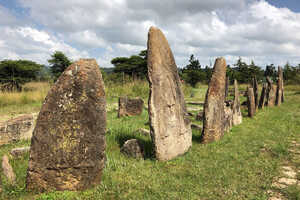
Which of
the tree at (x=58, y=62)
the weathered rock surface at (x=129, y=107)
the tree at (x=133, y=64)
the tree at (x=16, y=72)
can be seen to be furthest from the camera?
the tree at (x=133, y=64)

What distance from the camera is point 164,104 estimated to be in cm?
480

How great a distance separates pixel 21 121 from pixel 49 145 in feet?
13.1

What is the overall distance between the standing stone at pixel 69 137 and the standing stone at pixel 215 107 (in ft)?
11.8

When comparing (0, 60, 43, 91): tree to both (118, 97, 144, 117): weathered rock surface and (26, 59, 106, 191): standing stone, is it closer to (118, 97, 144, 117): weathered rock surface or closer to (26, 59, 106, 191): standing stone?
(118, 97, 144, 117): weathered rock surface

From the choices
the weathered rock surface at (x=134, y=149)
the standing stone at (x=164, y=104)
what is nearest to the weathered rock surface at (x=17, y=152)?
the weathered rock surface at (x=134, y=149)

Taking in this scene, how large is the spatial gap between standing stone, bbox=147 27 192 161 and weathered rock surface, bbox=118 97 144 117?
5500 millimetres

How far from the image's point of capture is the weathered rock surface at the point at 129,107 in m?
10.4

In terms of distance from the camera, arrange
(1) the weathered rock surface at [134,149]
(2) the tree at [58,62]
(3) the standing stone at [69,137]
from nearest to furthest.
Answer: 1. (3) the standing stone at [69,137]
2. (1) the weathered rock surface at [134,149]
3. (2) the tree at [58,62]

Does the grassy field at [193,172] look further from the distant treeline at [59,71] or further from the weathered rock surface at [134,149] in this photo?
the distant treeline at [59,71]

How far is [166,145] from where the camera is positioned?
472 cm

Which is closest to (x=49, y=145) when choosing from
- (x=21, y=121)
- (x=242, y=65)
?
(x=21, y=121)

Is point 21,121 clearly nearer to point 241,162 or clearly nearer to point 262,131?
point 241,162

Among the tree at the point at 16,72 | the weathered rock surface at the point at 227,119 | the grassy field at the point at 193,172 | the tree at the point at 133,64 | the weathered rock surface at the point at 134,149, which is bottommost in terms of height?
the grassy field at the point at 193,172

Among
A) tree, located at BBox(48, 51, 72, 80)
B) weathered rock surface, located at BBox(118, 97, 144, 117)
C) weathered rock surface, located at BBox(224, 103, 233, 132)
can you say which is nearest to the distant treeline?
tree, located at BBox(48, 51, 72, 80)
